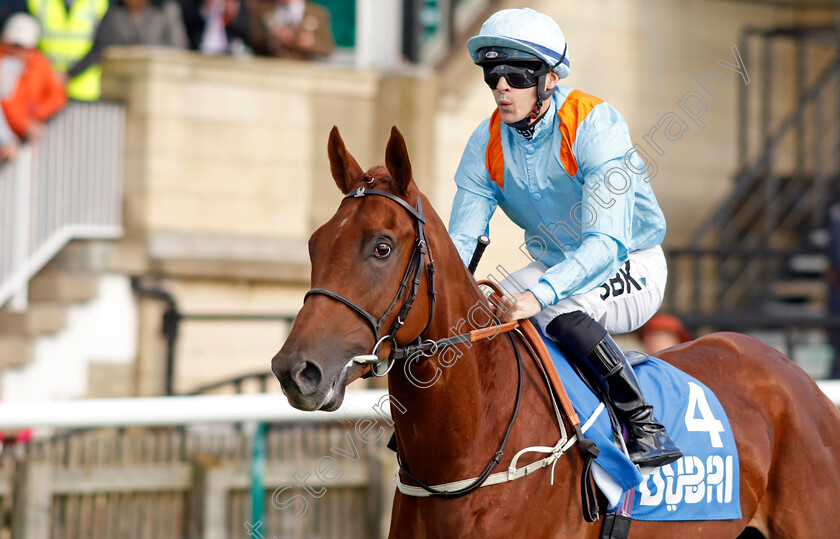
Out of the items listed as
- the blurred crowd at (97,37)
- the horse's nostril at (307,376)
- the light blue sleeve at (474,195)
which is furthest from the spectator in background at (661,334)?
the blurred crowd at (97,37)

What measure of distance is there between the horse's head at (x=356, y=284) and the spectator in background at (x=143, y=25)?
6.29 metres

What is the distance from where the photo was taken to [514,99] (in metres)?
3.46

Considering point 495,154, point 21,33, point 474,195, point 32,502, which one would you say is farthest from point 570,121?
point 21,33

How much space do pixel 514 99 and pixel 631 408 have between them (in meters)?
0.98

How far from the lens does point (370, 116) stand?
9523mm

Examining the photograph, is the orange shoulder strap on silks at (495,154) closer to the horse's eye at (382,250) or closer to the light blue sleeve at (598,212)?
the light blue sleeve at (598,212)

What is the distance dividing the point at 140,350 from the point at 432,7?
4.11 m

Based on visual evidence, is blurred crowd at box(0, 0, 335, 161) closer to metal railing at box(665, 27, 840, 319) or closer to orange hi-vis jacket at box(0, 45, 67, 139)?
orange hi-vis jacket at box(0, 45, 67, 139)

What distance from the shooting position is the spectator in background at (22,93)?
27.2 ft

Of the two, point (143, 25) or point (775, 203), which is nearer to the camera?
point (143, 25)

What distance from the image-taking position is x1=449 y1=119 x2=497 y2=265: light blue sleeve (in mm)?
3672

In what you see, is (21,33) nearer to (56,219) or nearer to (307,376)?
(56,219)

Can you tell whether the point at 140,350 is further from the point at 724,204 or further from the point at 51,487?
the point at 724,204

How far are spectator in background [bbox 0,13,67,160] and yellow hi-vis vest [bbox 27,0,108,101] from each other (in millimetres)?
586
